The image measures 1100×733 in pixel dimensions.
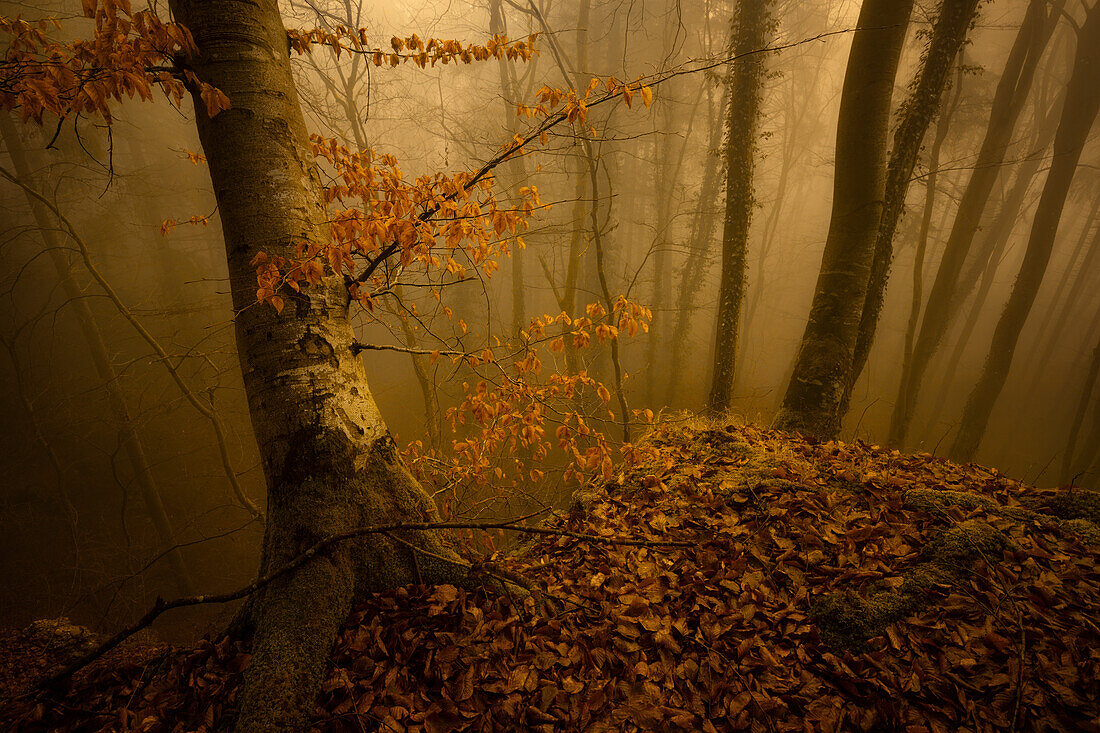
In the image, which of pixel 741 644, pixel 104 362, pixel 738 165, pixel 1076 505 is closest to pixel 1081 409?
pixel 738 165

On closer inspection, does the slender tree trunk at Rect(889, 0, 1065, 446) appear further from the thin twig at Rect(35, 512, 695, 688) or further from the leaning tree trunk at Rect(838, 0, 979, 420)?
the thin twig at Rect(35, 512, 695, 688)

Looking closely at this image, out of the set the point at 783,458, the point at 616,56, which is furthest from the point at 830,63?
the point at 783,458

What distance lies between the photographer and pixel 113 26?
1837mm

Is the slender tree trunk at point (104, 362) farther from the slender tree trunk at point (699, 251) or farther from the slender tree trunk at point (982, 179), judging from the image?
the slender tree trunk at point (982, 179)

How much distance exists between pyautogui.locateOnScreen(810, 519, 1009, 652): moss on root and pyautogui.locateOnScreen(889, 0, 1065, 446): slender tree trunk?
31.0 ft

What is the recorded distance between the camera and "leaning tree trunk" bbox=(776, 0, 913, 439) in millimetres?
4395

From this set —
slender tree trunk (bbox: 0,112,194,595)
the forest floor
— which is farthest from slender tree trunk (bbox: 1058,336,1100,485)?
slender tree trunk (bbox: 0,112,194,595)

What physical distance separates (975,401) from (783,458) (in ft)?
32.0

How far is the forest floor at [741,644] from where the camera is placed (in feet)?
5.46

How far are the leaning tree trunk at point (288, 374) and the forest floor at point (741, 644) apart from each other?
0.81ft

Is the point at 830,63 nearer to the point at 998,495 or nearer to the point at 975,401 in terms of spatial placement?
the point at 975,401

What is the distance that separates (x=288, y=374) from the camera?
2.11 meters

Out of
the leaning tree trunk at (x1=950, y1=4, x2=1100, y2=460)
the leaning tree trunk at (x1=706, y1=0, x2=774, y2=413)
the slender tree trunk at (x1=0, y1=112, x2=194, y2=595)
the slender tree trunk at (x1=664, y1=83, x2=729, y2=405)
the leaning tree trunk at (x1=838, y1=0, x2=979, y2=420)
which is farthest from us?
the slender tree trunk at (x1=664, y1=83, x2=729, y2=405)

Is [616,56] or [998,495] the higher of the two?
[616,56]
